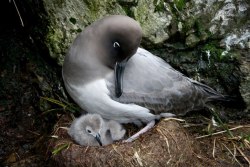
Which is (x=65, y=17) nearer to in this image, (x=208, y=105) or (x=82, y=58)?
(x=82, y=58)

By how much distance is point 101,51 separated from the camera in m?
4.75

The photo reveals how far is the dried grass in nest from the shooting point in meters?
4.67

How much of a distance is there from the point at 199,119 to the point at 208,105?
133mm

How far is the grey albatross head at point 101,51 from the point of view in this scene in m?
4.69

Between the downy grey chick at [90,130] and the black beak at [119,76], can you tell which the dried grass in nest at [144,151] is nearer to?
the downy grey chick at [90,130]

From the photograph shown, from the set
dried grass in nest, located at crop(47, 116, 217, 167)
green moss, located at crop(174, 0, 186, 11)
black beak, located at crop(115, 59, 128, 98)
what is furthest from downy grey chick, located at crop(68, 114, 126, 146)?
green moss, located at crop(174, 0, 186, 11)

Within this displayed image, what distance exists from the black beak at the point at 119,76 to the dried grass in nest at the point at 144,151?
1.20 feet

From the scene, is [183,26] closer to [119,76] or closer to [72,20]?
[119,76]

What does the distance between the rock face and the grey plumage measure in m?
0.29

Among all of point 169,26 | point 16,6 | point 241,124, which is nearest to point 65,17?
point 16,6

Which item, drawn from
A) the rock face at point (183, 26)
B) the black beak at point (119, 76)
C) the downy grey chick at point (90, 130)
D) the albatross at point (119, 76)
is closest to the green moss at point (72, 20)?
the rock face at point (183, 26)

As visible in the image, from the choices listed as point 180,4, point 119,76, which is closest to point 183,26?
point 180,4

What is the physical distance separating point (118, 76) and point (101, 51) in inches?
8.3

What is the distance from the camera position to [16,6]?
16.9ft
